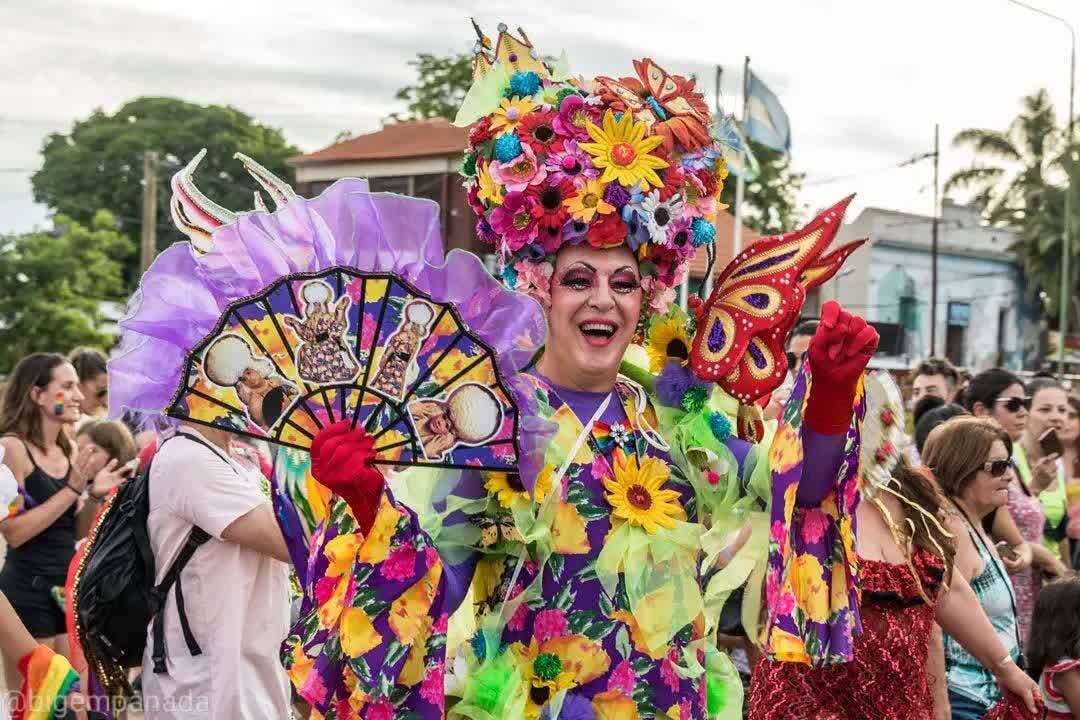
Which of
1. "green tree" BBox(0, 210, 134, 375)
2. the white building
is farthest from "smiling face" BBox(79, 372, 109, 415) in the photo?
the white building

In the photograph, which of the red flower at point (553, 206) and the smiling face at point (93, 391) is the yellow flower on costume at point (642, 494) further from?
the smiling face at point (93, 391)

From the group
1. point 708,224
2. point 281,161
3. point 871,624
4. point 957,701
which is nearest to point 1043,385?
point 957,701

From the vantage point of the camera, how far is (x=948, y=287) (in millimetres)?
44406

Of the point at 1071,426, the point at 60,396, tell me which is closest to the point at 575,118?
the point at 60,396

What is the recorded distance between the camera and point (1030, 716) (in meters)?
4.50

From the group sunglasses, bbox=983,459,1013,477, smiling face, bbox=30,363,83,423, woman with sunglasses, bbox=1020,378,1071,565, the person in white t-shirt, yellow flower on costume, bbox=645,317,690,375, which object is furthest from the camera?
woman with sunglasses, bbox=1020,378,1071,565

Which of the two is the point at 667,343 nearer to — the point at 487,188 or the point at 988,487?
the point at 487,188

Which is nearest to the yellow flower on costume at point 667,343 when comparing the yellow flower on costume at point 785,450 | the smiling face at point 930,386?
the yellow flower on costume at point 785,450

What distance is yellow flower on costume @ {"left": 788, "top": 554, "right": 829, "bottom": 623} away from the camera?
2967mm

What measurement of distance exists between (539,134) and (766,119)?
49.7 feet

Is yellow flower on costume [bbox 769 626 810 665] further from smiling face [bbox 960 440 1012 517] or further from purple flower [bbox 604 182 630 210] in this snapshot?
smiling face [bbox 960 440 1012 517]

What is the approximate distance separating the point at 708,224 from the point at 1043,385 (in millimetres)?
5014

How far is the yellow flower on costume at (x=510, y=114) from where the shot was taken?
10.3 ft

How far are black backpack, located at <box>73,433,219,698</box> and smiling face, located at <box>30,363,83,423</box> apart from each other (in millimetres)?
2285
